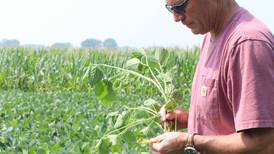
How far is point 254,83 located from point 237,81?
69 millimetres

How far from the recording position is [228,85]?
232cm

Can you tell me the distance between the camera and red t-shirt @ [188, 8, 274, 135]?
2246 mm

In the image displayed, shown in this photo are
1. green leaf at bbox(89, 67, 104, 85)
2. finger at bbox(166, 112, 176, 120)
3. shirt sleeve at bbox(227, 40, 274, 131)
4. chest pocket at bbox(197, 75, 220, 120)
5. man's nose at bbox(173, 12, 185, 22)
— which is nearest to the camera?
shirt sleeve at bbox(227, 40, 274, 131)

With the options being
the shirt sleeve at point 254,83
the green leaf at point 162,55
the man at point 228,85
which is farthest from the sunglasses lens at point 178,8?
the green leaf at point 162,55

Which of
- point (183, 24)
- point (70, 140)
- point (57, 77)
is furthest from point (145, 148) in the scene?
point (57, 77)

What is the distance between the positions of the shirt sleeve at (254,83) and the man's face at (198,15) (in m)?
0.24

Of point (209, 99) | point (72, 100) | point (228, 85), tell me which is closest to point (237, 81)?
point (228, 85)

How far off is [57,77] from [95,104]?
8405mm

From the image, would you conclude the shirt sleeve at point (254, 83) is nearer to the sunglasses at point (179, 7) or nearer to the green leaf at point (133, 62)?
the sunglasses at point (179, 7)

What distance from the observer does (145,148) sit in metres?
4.87

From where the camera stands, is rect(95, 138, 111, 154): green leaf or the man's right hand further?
rect(95, 138, 111, 154): green leaf

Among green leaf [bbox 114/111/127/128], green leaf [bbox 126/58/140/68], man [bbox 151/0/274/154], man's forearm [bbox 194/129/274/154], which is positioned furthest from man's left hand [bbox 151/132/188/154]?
green leaf [bbox 126/58/140/68]

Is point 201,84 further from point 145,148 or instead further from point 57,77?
point 57,77

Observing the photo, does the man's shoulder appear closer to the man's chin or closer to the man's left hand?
the man's chin
